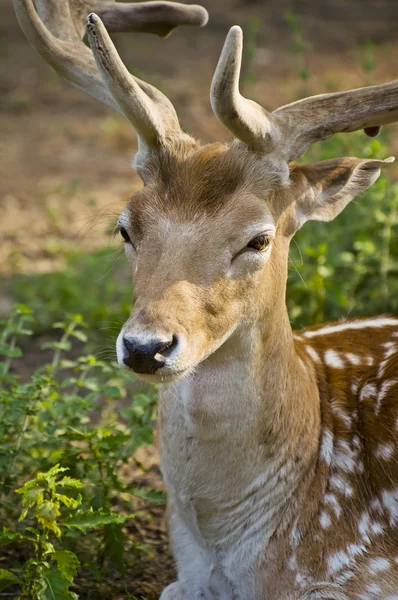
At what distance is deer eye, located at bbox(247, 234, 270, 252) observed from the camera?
370 cm

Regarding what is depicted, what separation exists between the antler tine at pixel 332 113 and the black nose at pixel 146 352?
1.02 meters

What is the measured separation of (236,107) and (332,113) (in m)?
0.50

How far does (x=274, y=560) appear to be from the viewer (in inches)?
157

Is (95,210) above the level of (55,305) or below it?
above

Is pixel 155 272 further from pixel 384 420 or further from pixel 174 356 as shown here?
pixel 384 420

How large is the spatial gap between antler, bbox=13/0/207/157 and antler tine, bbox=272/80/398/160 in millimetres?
472

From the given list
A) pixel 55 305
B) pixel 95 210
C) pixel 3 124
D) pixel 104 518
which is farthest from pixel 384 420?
pixel 3 124

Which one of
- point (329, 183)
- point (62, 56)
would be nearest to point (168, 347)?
point (329, 183)

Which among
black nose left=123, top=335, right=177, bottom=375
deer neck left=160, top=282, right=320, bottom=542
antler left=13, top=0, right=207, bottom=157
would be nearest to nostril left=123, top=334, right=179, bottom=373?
black nose left=123, top=335, right=177, bottom=375

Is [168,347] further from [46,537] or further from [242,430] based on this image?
[46,537]

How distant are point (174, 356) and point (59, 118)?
7896 mm

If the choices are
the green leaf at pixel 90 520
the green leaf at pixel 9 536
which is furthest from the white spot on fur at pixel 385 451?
the green leaf at pixel 9 536

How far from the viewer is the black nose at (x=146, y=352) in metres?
3.29

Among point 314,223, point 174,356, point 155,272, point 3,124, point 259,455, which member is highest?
point 3,124
